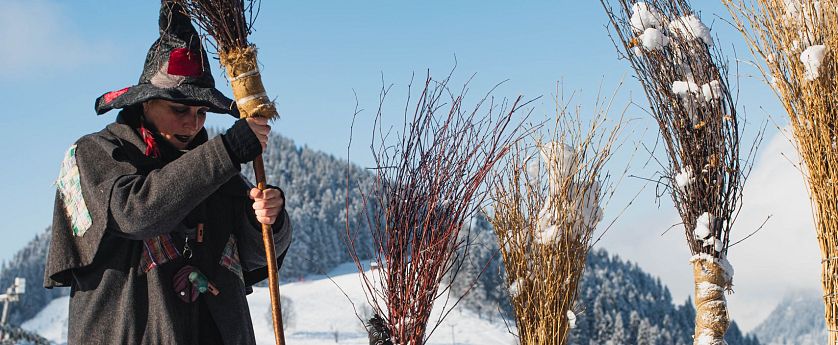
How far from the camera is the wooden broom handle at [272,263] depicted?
214 cm

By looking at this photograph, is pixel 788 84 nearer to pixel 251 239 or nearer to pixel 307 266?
pixel 251 239

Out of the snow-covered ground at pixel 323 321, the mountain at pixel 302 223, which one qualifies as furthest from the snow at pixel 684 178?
the snow-covered ground at pixel 323 321

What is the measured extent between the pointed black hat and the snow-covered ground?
44.8 meters

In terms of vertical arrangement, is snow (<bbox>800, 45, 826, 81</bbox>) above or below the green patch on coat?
above

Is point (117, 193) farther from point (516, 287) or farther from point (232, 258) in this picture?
→ point (516, 287)

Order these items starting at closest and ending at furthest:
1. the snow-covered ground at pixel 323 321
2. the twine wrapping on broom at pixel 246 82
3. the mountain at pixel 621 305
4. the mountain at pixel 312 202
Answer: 1. the twine wrapping on broom at pixel 246 82
2. the mountain at pixel 621 305
3. the snow-covered ground at pixel 323 321
4. the mountain at pixel 312 202

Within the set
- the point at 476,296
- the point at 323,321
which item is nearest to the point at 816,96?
the point at 476,296

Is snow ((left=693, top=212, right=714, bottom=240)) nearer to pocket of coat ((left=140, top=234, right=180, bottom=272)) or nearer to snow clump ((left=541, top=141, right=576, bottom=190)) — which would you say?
snow clump ((left=541, top=141, right=576, bottom=190))

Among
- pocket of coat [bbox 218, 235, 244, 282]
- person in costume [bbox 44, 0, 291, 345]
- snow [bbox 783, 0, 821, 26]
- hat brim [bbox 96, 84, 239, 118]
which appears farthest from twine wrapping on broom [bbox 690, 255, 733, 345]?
hat brim [bbox 96, 84, 239, 118]

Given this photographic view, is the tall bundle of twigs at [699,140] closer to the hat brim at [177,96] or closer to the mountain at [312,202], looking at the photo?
the hat brim at [177,96]

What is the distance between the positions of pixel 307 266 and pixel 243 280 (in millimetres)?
70889

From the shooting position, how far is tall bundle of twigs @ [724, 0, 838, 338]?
2818 mm

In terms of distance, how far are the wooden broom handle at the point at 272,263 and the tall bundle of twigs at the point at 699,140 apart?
1.66 metres

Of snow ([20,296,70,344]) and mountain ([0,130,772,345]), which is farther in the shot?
snow ([20,296,70,344])
